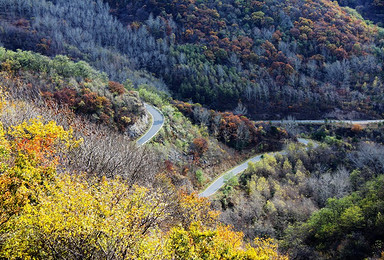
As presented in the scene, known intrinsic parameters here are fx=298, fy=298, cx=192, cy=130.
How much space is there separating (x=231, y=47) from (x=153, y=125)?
48251 mm

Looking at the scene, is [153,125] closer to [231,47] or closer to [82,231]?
[82,231]

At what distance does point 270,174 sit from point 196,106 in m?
23.1

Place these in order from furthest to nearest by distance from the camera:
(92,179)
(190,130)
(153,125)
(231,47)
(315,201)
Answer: (231,47) < (190,130) < (153,125) < (315,201) < (92,179)

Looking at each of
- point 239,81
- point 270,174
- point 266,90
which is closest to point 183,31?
point 239,81

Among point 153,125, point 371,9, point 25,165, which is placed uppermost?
point 371,9

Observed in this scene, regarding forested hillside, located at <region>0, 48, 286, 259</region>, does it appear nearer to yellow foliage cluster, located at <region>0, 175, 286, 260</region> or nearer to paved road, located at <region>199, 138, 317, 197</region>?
yellow foliage cluster, located at <region>0, 175, 286, 260</region>

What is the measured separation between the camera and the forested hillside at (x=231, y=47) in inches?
2950

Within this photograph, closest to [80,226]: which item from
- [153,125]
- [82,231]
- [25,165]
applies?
[82,231]

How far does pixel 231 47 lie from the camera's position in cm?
8481

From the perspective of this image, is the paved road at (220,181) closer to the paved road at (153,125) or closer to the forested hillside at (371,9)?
the paved road at (153,125)

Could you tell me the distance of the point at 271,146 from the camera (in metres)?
56.3

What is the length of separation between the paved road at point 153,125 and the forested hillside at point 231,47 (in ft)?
79.4

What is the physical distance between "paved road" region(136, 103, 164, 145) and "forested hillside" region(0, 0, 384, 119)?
24193mm

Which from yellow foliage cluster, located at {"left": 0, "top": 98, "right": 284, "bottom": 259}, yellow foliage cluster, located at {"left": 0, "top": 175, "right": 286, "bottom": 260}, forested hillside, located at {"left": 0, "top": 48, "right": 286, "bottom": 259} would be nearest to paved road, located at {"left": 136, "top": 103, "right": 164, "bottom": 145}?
forested hillside, located at {"left": 0, "top": 48, "right": 286, "bottom": 259}
